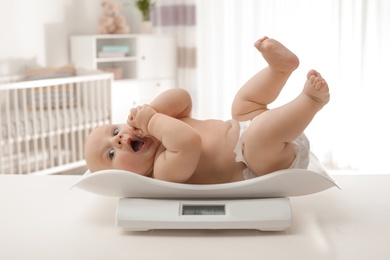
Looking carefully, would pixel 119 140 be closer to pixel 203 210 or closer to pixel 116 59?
pixel 203 210

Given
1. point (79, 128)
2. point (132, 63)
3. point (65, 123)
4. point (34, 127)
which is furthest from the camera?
point (132, 63)

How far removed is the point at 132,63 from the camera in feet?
14.2

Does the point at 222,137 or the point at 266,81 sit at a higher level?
the point at 266,81

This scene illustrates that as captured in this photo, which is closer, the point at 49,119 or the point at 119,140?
the point at 119,140

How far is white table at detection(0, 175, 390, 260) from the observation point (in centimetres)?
92

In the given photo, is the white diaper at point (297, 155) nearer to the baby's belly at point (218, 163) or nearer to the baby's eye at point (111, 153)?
the baby's belly at point (218, 163)

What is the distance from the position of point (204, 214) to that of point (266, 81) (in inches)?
14.5

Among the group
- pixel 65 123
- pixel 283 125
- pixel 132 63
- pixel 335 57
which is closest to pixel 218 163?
pixel 283 125

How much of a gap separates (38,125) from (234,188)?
2586 millimetres

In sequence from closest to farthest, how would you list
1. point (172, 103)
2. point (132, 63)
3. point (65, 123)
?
1. point (172, 103)
2. point (65, 123)
3. point (132, 63)

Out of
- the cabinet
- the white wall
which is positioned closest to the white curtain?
the cabinet

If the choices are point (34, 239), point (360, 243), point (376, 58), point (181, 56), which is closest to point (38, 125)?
point (181, 56)

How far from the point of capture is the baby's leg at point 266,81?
3.78 feet

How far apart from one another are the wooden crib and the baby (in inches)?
86.7
